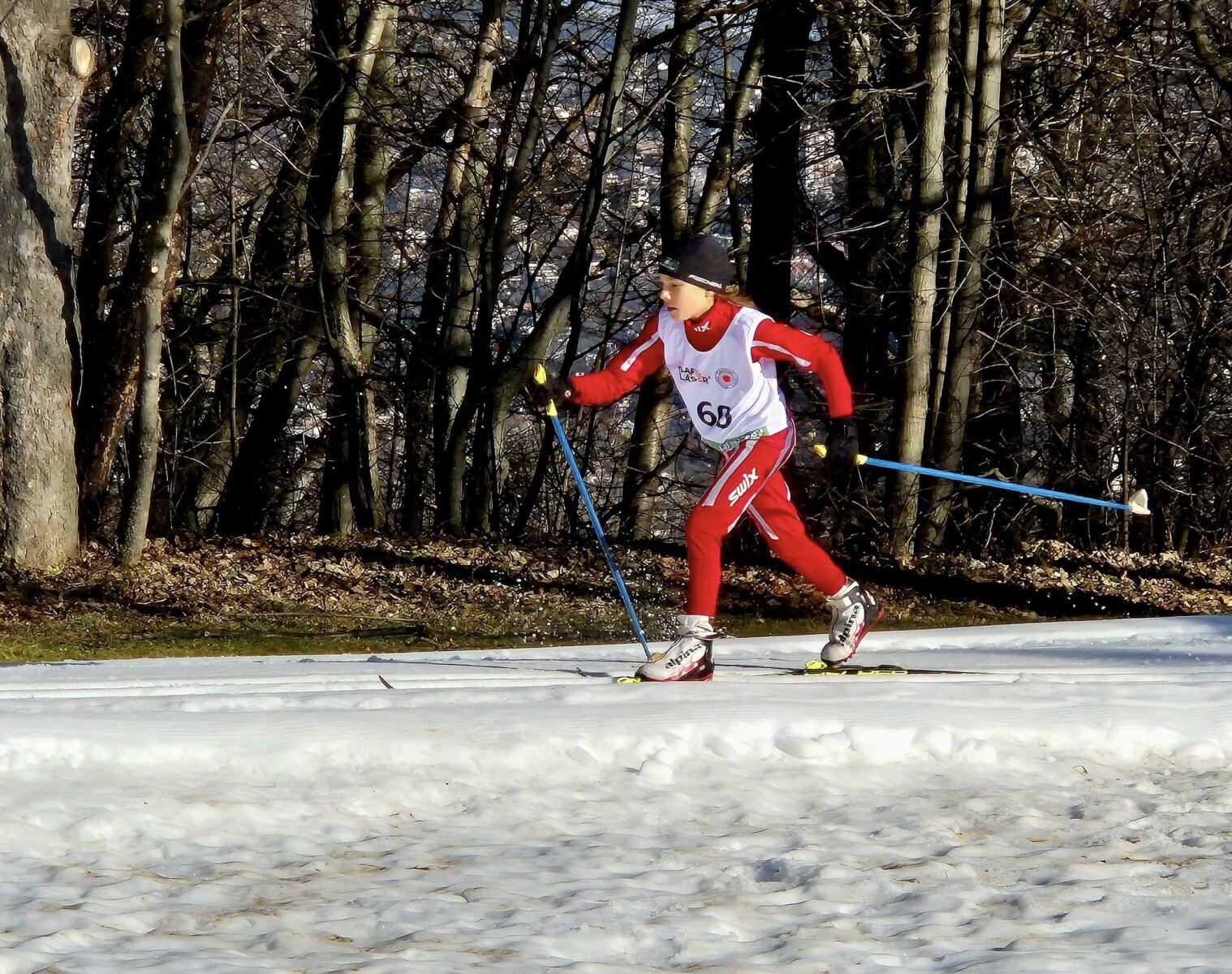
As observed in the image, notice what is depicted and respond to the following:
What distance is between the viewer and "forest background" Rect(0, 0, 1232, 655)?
10062 mm

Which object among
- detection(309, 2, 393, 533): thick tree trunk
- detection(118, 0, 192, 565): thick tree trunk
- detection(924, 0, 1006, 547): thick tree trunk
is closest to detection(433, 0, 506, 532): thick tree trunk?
detection(309, 2, 393, 533): thick tree trunk

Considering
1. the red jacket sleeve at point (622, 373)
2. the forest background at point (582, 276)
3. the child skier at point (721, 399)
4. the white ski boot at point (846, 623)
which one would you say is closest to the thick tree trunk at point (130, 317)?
the forest background at point (582, 276)

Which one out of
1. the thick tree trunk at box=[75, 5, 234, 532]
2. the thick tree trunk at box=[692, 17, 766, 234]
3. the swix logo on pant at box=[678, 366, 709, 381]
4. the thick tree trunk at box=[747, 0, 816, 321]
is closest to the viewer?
the swix logo on pant at box=[678, 366, 709, 381]

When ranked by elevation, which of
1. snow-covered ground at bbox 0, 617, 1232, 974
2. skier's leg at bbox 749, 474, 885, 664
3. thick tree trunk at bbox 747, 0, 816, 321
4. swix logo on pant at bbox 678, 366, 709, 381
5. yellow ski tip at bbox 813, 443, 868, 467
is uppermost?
thick tree trunk at bbox 747, 0, 816, 321

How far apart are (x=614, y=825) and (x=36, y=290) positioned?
744cm

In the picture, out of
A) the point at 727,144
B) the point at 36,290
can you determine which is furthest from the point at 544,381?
the point at 727,144

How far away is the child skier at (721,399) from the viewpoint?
20.6 ft

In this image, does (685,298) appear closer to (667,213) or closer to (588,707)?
(588,707)

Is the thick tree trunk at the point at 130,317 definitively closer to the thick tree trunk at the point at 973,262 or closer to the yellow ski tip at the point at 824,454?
the yellow ski tip at the point at 824,454

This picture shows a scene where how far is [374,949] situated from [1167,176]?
12.5 metres

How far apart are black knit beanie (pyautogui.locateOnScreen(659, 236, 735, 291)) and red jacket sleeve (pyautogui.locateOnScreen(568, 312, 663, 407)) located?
39 cm

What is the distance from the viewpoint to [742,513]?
642cm

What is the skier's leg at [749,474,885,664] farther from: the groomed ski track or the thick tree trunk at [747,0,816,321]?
the thick tree trunk at [747,0,816,321]

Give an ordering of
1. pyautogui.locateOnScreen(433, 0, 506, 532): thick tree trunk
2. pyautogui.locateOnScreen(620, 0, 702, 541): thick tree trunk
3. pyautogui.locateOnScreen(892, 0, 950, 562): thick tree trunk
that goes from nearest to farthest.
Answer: pyautogui.locateOnScreen(892, 0, 950, 562): thick tree trunk → pyautogui.locateOnScreen(433, 0, 506, 532): thick tree trunk → pyautogui.locateOnScreen(620, 0, 702, 541): thick tree trunk
